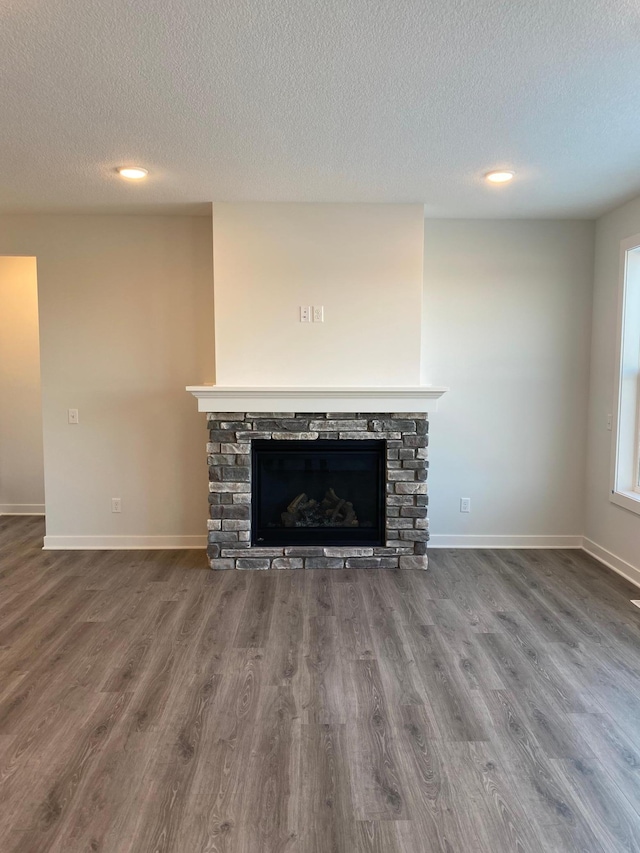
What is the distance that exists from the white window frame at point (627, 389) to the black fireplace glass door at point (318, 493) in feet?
5.30

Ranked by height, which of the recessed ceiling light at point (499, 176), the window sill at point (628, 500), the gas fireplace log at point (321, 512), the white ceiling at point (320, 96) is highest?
the recessed ceiling light at point (499, 176)

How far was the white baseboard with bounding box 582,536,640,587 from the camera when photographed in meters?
3.39

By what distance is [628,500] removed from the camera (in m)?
3.44

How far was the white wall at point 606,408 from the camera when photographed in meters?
3.46

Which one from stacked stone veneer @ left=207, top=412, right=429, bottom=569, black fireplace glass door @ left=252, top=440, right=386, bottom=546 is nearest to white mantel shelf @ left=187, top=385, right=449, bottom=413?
stacked stone veneer @ left=207, top=412, right=429, bottom=569

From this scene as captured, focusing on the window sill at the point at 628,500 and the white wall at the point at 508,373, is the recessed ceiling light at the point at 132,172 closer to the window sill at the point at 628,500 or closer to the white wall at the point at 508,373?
the white wall at the point at 508,373

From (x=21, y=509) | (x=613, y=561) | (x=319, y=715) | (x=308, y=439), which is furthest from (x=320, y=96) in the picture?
(x=21, y=509)

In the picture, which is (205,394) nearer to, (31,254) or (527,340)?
(31,254)

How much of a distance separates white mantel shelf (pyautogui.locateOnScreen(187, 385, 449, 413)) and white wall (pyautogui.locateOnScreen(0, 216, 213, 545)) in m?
0.52

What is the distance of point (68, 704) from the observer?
7.02ft

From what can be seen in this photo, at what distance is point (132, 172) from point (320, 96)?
1.33 metres

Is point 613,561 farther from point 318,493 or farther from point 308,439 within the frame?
point 308,439

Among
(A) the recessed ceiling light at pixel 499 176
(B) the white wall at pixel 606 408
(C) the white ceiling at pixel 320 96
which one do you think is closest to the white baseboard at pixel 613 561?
(B) the white wall at pixel 606 408

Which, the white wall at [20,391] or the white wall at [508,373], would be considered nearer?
the white wall at [508,373]
